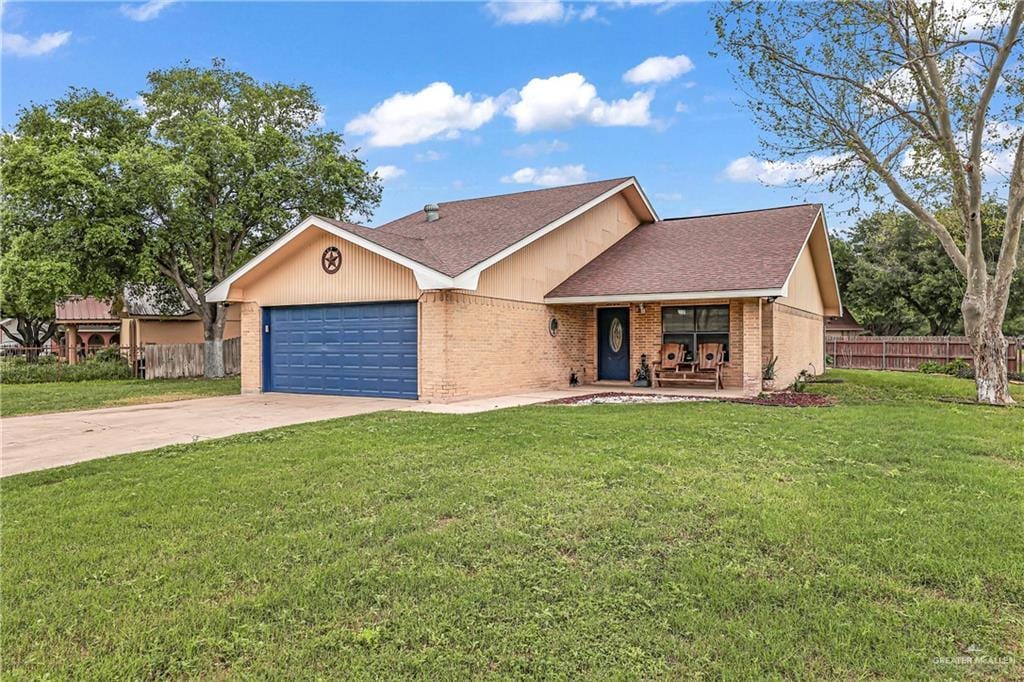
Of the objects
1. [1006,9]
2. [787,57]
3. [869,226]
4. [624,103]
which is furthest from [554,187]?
[869,226]

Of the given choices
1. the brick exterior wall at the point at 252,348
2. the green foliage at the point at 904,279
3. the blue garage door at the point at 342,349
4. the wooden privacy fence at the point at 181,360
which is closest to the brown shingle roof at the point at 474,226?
the blue garage door at the point at 342,349

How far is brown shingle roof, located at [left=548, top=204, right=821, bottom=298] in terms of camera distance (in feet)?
44.7

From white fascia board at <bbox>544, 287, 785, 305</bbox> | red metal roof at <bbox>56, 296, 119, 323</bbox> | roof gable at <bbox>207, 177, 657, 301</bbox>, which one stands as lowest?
white fascia board at <bbox>544, 287, 785, 305</bbox>

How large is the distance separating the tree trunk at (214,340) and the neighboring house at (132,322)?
3.25 metres

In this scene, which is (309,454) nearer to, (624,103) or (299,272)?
(299,272)

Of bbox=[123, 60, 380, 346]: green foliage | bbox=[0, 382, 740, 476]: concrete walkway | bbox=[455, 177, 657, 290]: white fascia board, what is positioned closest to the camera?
bbox=[0, 382, 740, 476]: concrete walkway

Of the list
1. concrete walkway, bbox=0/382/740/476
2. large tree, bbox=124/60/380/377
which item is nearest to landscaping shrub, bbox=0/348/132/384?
large tree, bbox=124/60/380/377

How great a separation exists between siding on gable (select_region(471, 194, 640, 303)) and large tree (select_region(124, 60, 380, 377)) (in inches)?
362

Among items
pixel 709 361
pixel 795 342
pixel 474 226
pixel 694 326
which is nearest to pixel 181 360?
pixel 474 226

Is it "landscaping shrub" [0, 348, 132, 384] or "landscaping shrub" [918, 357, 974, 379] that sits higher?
"landscaping shrub" [0, 348, 132, 384]

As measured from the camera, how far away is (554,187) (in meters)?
18.7

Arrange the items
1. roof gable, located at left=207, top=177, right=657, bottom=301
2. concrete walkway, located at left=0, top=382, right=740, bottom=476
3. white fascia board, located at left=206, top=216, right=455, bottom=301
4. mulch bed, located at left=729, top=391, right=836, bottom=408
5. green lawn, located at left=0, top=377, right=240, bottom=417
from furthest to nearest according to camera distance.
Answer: green lawn, located at left=0, top=377, right=240, bottom=417 → roof gable, located at left=207, top=177, right=657, bottom=301 → white fascia board, located at left=206, top=216, right=455, bottom=301 → mulch bed, located at left=729, top=391, right=836, bottom=408 → concrete walkway, located at left=0, top=382, right=740, bottom=476

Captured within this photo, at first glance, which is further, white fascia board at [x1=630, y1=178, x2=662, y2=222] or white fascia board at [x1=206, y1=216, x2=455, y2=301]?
white fascia board at [x1=630, y1=178, x2=662, y2=222]

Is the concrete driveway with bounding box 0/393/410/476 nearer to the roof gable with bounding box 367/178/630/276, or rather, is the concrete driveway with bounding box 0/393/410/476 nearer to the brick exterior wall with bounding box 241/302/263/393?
the brick exterior wall with bounding box 241/302/263/393
